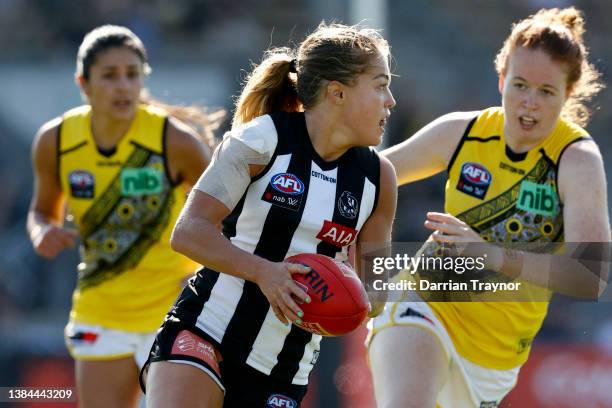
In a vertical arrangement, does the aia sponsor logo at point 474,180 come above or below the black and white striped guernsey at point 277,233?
above

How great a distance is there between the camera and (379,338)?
4.59 metres

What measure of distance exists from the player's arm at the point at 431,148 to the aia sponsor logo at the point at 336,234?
2.89ft

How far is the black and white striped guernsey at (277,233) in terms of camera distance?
3855mm

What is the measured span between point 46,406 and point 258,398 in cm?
477

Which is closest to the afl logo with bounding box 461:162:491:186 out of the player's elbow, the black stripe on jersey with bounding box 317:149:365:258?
the black stripe on jersey with bounding box 317:149:365:258

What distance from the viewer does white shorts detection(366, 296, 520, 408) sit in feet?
15.2

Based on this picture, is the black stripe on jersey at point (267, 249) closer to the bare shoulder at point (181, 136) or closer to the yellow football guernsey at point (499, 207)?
the yellow football guernsey at point (499, 207)

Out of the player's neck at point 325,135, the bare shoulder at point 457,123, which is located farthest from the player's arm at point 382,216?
the bare shoulder at point 457,123

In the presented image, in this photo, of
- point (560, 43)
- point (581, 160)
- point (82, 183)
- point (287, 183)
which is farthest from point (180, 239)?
point (82, 183)

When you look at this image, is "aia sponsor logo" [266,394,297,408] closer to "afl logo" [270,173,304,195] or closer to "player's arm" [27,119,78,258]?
"afl logo" [270,173,304,195]

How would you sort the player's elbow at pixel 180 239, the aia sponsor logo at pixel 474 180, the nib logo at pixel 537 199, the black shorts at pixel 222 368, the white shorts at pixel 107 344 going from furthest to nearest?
1. the white shorts at pixel 107 344
2. the aia sponsor logo at pixel 474 180
3. the nib logo at pixel 537 199
4. the black shorts at pixel 222 368
5. the player's elbow at pixel 180 239

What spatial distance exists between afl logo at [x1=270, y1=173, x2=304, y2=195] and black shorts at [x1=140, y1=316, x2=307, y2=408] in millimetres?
605

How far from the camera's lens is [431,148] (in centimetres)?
480

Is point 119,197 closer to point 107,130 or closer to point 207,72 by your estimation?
point 107,130
